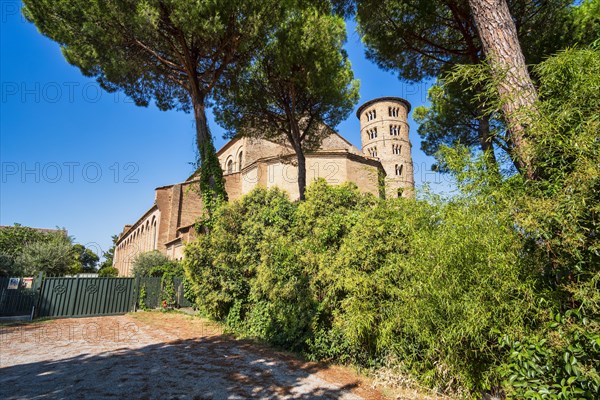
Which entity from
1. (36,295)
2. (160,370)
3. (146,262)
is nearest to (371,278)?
(160,370)

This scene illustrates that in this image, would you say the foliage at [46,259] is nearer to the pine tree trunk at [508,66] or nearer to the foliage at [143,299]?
the foliage at [143,299]

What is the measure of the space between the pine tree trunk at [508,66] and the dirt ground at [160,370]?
3866 mm

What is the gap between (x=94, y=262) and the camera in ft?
224

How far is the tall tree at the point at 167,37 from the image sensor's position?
1007 centimetres

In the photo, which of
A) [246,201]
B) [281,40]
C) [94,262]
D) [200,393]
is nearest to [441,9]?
[281,40]

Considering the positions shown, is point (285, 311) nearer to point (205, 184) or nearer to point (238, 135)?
point (205, 184)

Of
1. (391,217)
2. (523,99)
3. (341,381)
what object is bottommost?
(341,381)

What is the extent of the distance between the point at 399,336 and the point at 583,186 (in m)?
3.30

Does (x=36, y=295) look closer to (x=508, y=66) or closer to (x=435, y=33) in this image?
(x=508, y=66)

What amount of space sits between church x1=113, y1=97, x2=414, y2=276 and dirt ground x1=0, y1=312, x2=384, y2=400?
420 inches

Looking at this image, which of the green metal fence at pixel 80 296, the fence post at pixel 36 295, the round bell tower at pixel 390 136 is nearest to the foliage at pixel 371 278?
the green metal fence at pixel 80 296

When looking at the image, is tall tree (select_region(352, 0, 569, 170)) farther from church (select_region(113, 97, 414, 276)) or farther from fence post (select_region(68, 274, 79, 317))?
fence post (select_region(68, 274, 79, 317))

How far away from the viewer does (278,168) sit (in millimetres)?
26203

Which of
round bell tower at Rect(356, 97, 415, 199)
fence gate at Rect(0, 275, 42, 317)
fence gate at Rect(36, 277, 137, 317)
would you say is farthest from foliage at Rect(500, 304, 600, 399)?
round bell tower at Rect(356, 97, 415, 199)
